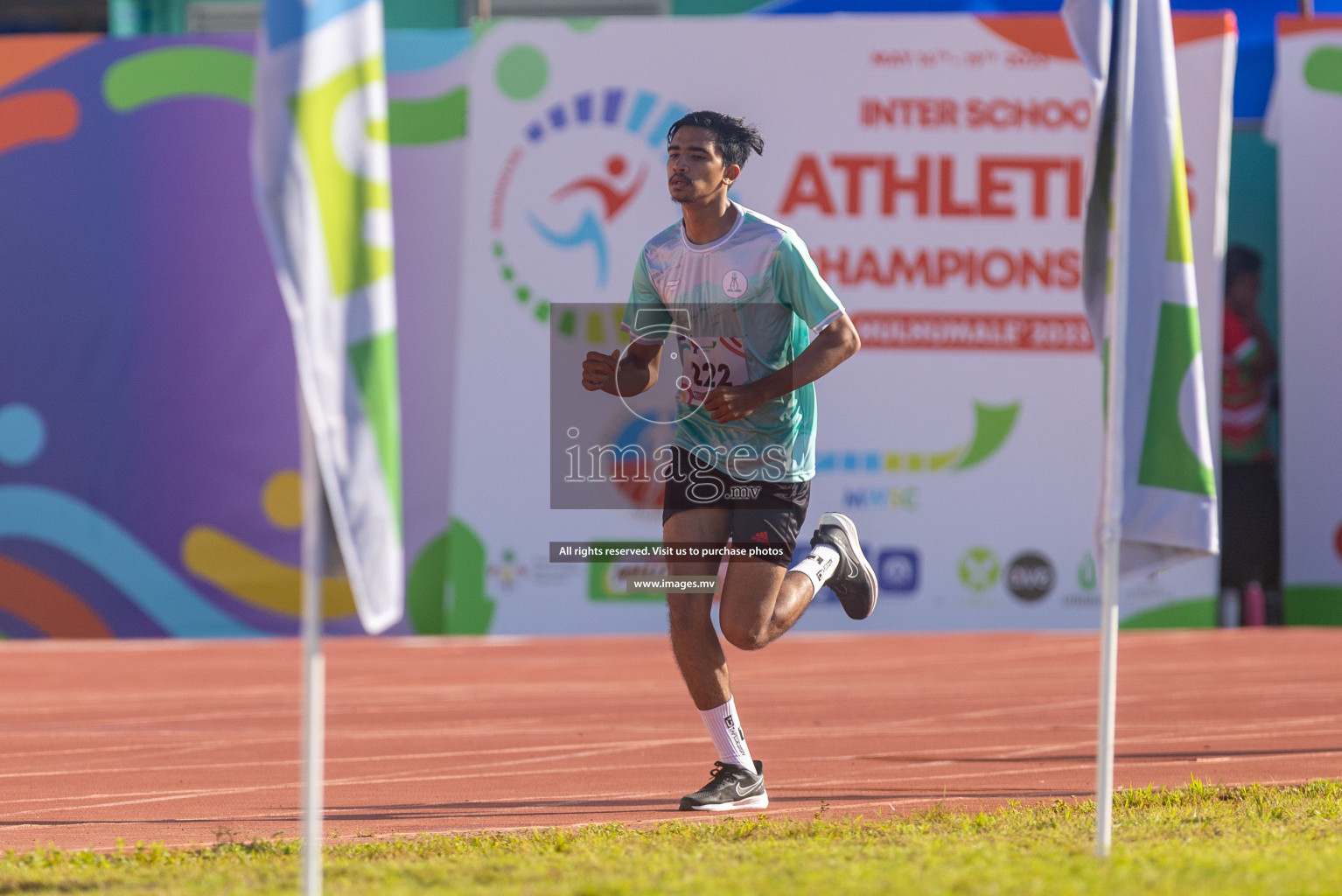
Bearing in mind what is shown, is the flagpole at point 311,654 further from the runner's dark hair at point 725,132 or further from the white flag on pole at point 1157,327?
the runner's dark hair at point 725,132

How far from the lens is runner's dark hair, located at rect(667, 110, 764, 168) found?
587 cm

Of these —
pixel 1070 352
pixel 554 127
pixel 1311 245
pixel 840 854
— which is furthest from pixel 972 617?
pixel 840 854

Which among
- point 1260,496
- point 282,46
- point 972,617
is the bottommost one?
point 972,617

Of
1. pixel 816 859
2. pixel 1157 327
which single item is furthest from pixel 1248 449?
pixel 816 859

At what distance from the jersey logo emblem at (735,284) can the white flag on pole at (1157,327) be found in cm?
155

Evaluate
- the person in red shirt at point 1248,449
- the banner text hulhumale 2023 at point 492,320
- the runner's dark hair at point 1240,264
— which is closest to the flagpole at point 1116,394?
the banner text hulhumale 2023 at point 492,320

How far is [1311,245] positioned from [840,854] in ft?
31.0

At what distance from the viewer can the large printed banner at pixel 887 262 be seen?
12.4 m

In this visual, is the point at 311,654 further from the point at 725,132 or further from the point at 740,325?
the point at 725,132

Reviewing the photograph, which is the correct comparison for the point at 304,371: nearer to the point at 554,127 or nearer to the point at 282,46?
the point at 282,46

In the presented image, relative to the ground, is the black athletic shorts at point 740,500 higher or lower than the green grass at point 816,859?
higher

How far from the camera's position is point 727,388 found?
5730 millimetres

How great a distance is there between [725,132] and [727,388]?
0.94 metres

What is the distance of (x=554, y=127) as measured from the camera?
12.5 meters
